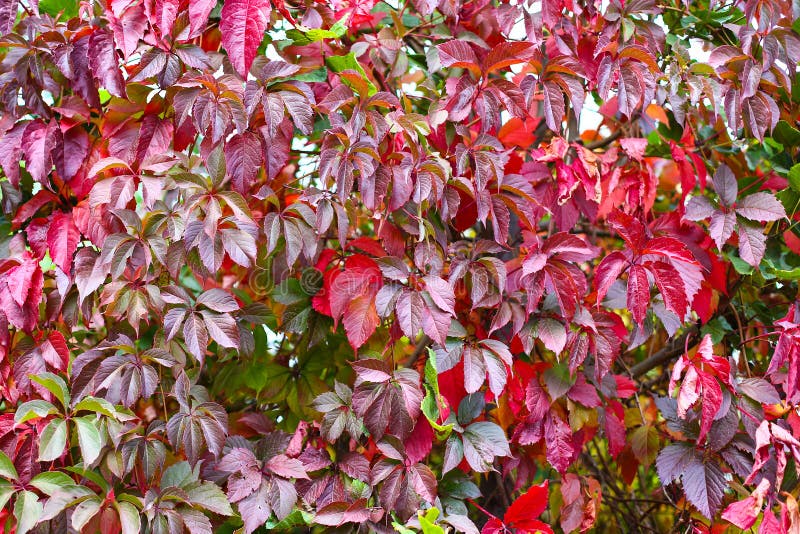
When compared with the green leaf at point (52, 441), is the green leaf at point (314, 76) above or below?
above

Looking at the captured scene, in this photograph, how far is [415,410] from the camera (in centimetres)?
121

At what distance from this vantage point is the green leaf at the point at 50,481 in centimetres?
115

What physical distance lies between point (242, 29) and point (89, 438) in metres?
0.64

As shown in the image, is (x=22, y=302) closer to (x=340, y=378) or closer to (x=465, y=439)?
(x=340, y=378)

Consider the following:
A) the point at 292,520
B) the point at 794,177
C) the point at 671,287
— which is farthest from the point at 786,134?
the point at 292,520

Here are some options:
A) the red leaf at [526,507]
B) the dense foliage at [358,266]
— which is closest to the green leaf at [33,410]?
the dense foliage at [358,266]

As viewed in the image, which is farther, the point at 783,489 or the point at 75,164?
the point at 783,489

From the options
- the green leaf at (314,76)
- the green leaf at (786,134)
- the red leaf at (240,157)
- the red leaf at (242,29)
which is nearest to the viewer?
the red leaf at (242,29)

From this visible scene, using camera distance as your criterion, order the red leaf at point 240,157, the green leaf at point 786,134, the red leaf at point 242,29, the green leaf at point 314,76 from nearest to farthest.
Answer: the red leaf at point 242,29
the red leaf at point 240,157
the green leaf at point 314,76
the green leaf at point 786,134

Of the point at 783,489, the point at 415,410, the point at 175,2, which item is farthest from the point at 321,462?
the point at 783,489

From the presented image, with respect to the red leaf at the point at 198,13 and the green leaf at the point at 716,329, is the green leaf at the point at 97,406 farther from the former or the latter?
the green leaf at the point at 716,329

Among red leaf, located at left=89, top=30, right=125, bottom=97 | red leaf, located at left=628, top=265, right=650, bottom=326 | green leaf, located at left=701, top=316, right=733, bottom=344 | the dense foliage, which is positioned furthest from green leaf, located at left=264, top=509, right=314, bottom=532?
green leaf, located at left=701, top=316, right=733, bottom=344

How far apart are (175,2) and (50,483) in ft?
2.52

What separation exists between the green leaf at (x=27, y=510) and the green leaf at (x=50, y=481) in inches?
0.7
